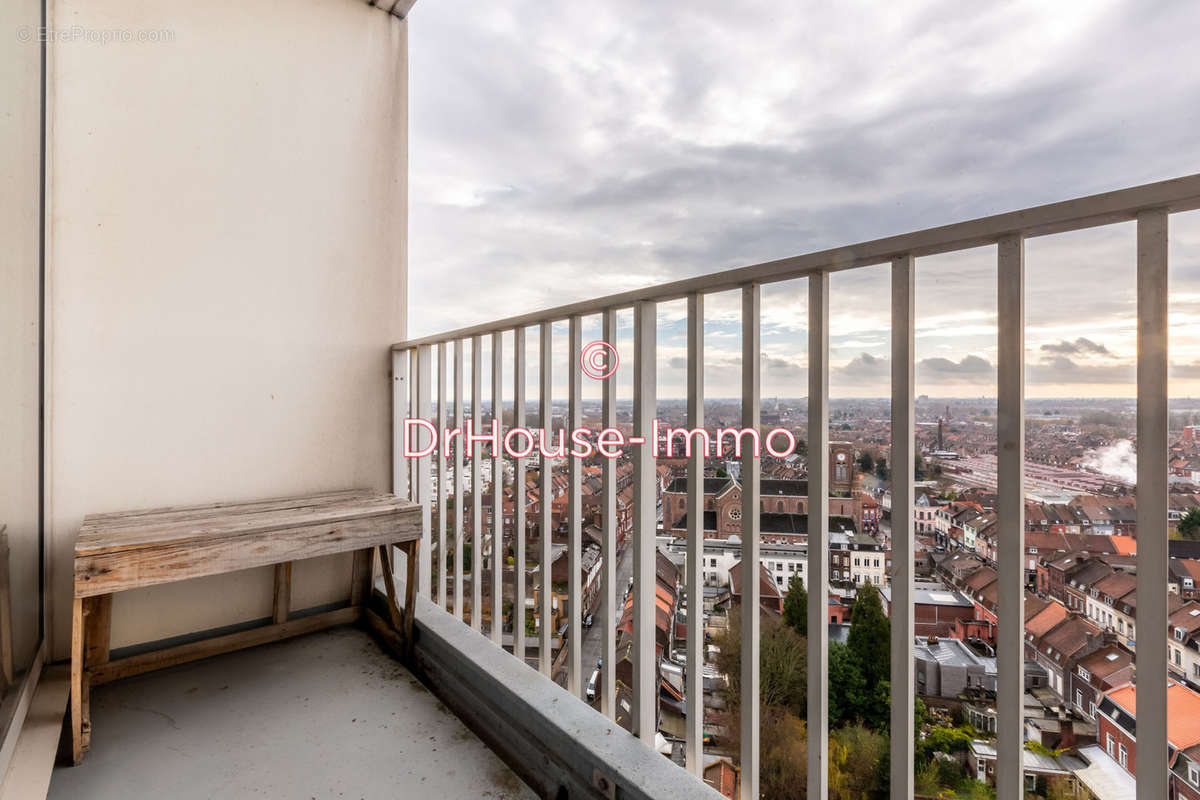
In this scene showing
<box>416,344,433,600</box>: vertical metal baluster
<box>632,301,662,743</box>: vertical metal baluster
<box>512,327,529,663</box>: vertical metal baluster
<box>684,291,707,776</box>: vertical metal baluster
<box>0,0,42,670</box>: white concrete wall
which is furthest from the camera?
<box>416,344,433,600</box>: vertical metal baluster

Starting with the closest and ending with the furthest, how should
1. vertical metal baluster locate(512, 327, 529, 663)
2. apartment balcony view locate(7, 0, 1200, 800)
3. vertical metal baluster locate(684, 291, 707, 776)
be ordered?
apartment balcony view locate(7, 0, 1200, 800) < vertical metal baluster locate(684, 291, 707, 776) < vertical metal baluster locate(512, 327, 529, 663)

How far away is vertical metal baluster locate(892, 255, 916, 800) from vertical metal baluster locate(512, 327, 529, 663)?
988 mm

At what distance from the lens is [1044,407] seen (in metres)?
0.64

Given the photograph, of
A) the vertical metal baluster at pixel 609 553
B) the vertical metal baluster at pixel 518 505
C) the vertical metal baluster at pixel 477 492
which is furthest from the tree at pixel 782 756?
the vertical metal baluster at pixel 477 492

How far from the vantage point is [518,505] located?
153 cm

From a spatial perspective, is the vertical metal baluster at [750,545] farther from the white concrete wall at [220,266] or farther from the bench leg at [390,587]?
the white concrete wall at [220,266]

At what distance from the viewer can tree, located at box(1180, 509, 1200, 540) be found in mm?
538

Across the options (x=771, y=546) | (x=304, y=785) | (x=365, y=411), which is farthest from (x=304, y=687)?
(x=771, y=546)

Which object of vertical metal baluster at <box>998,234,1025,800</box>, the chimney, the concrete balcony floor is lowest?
the concrete balcony floor

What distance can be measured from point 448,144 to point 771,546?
2.70 m

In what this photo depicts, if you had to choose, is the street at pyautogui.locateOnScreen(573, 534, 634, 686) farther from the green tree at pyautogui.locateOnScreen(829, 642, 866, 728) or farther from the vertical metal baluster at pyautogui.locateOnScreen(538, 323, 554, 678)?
the green tree at pyautogui.locateOnScreen(829, 642, 866, 728)

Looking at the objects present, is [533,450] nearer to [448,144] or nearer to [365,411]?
[365,411]

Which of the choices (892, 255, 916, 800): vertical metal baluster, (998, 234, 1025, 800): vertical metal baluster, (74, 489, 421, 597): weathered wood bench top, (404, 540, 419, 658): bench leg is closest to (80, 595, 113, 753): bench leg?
(74, 489, 421, 597): weathered wood bench top

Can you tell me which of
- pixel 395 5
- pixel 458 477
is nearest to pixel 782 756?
pixel 458 477
